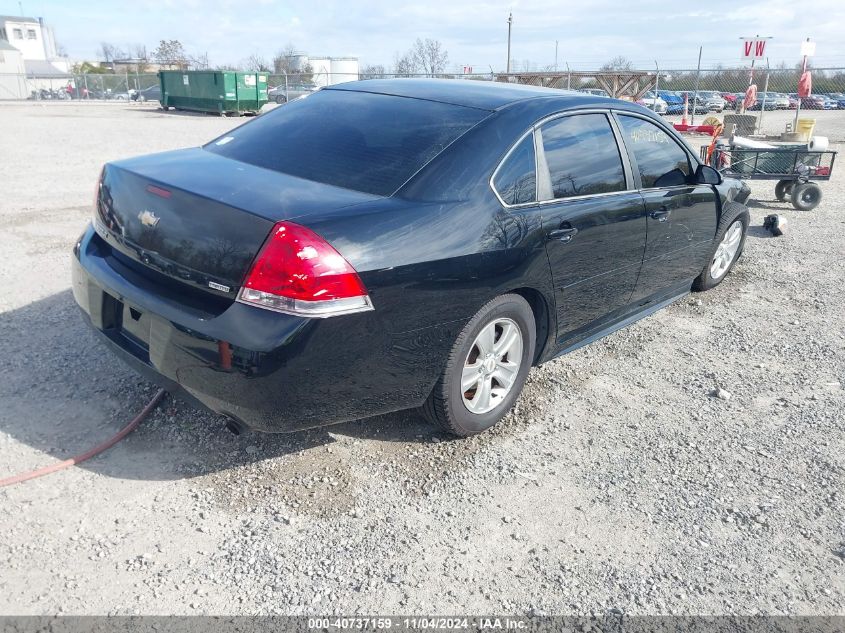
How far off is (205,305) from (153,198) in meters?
0.58

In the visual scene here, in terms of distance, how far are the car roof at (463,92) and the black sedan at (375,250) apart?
0.02 meters

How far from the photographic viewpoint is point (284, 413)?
8.59 feet

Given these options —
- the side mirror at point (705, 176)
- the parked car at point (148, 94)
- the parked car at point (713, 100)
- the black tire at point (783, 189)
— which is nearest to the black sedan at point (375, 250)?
the side mirror at point (705, 176)

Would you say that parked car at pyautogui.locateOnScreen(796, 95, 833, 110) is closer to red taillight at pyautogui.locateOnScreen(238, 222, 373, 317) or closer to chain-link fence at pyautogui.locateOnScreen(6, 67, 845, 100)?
chain-link fence at pyautogui.locateOnScreen(6, 67, 845, 100)

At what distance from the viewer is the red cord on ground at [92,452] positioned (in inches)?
112

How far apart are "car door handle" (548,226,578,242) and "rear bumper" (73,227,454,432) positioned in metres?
0.78

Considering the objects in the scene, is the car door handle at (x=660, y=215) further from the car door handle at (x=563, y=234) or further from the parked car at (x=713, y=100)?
the parked car at (x=713, y=100)

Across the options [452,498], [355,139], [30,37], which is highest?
[30,37]

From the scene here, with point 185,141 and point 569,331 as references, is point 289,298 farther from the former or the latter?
point 185,141

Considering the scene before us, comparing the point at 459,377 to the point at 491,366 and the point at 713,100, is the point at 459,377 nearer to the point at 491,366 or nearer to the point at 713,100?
the point at 491,366

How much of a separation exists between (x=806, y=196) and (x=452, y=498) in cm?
890

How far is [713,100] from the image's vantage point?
3494 centimetres

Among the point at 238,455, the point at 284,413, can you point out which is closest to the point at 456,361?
the point at 284,413

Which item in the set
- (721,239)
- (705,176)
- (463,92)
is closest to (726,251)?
(721,239)
